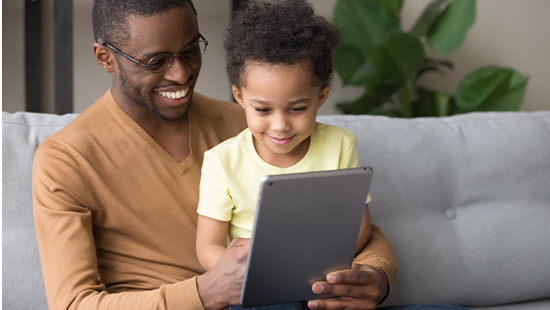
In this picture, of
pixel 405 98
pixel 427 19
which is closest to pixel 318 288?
pixel 405 98

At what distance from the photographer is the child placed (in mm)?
1094

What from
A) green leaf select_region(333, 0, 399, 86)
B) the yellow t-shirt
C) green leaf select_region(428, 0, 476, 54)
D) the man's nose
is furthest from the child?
green leaf select_region(428, 0, 476, 54)

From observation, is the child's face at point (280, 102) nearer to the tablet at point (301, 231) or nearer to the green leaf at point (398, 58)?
the tablet at point (301, 231)

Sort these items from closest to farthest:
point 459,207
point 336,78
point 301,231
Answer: point 301,231 → point 459,207 → point 336,78

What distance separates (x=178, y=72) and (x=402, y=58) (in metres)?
2.22

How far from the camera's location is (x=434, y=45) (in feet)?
11.1

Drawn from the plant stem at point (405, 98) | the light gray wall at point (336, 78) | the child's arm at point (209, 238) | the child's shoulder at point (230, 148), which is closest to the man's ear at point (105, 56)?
the child's shoulder at point (230, 148)

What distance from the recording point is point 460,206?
1711mm

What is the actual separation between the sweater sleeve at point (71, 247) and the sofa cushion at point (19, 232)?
0.64 ft

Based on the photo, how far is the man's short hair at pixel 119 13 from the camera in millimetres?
1240

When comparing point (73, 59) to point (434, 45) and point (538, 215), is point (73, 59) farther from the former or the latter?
point (538, 215)

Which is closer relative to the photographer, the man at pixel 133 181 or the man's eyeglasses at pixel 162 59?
the man at pixel 133 181

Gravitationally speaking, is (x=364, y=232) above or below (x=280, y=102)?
below

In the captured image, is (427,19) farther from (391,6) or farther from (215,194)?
(215,194)
